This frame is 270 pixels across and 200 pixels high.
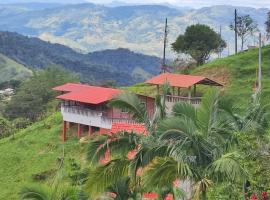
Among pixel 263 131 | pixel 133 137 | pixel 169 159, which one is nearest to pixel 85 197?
pixel 133 137

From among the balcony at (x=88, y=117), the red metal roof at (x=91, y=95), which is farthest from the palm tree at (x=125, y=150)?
the red metal roof at (x=91, y=95)

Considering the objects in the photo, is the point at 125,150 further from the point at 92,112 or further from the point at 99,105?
the point at 99,105

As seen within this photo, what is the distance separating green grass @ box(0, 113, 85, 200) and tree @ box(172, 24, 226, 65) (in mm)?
31514

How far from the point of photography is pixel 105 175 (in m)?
13.9

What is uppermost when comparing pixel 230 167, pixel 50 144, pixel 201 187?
pixel 230 167

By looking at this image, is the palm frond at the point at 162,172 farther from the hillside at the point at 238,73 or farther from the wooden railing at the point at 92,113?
the hillside at the point at 238,73

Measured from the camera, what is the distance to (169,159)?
13180 mm

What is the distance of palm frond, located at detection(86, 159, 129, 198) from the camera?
45.2 ft

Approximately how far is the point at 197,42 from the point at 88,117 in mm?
39453

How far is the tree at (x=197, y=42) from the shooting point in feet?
266

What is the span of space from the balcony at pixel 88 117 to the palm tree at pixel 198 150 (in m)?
25.5

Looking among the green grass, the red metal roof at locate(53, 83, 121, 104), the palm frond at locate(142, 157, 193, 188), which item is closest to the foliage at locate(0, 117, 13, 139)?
the green grass

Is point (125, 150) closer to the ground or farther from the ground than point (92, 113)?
closer to the ground

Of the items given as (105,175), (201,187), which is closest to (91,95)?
(105,175)
